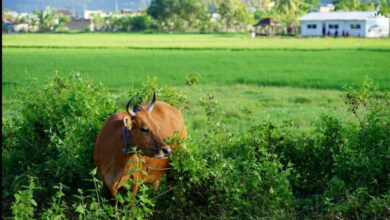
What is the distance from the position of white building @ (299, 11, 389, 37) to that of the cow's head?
2308 inches

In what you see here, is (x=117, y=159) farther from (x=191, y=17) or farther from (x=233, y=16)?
(x=191, y=17)

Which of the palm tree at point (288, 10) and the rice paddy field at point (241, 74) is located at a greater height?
the palm tree at point (288, 10)

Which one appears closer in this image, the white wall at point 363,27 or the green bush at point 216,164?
the green bush at point 216,164

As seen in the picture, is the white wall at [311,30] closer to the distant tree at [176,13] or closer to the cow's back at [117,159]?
the distant tree at [176,13]

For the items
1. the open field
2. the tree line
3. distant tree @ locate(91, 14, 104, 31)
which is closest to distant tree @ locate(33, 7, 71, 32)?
the tree line

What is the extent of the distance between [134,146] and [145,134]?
161 mm

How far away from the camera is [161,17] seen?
Result: 317ft

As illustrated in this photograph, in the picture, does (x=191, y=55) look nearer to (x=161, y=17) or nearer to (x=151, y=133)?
(x=151, y=133)

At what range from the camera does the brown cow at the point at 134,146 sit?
5.65 metres

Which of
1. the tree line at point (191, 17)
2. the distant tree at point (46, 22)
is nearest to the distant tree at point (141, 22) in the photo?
the tree line at point (191, 17)

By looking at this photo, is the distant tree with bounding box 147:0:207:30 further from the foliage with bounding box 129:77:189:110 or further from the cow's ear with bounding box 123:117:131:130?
the cow's ear with bounding box 123:117:131:130

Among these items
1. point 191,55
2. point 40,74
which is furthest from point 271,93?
point 191,55

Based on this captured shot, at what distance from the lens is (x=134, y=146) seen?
574cm

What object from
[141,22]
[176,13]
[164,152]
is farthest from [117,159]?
[141,22]
